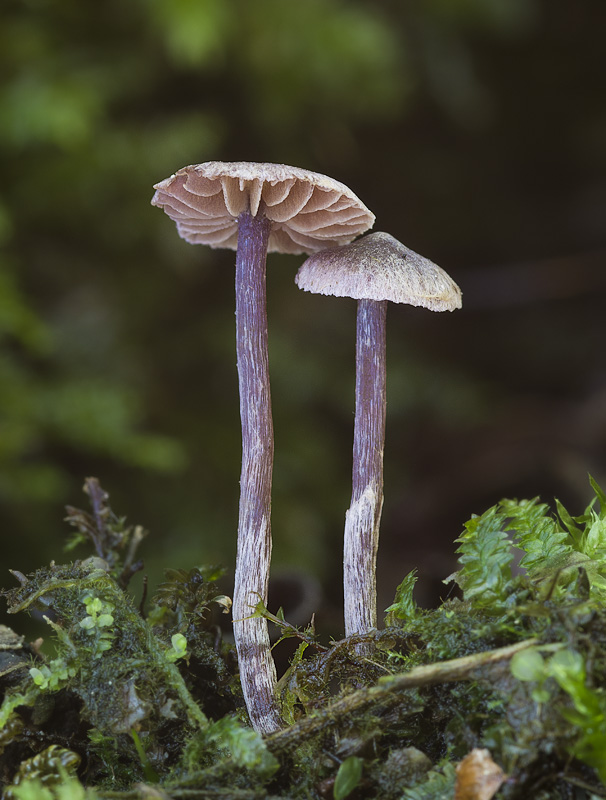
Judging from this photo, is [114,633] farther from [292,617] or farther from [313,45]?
[313,45]

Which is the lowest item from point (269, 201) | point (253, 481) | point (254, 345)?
point (253, 481)

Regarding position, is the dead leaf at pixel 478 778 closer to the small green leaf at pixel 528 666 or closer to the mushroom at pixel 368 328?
the small green leaf at pixel 528 666

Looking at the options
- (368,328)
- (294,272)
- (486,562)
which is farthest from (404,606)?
(294,272)

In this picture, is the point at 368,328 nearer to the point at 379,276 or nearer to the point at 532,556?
the point at 379,276

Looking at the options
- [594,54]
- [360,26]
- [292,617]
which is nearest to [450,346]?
[594,54]

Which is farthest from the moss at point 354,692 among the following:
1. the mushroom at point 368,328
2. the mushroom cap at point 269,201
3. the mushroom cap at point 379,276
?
the mushroom cap at point 269,201

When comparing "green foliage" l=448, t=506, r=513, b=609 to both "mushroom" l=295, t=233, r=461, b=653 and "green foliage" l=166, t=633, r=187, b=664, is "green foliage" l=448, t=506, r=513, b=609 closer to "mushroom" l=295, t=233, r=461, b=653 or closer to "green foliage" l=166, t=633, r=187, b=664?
"mushroom" l=295, t=233, r=461, b=653
